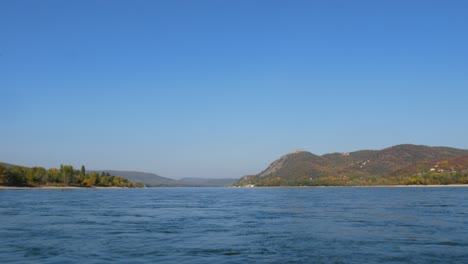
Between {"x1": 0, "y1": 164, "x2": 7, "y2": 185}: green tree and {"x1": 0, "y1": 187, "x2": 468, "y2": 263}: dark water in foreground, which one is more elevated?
{"x1": 0, "y1": 164, "x2": 7, "y2": 185}: green tree

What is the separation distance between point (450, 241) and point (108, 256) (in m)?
23.8

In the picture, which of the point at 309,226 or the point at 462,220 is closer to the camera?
the point at 309,226

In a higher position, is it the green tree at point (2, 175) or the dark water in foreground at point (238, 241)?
the green tree at point (2, 175)

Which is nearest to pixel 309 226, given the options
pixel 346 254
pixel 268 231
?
pixel 268 231

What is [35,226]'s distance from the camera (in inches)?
1719

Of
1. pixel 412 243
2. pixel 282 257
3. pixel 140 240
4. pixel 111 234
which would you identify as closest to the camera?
pixel 282 257

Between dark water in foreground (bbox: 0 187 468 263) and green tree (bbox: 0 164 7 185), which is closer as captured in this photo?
dark water in foreground (bbox: 0 187 468 263)

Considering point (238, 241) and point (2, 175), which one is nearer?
point (238, 241)

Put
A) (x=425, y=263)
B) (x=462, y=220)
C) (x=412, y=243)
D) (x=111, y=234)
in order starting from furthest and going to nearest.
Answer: (x=462, y=220) < (x=111, y=234) < (x=412, y=243) < (x=425, y=263)

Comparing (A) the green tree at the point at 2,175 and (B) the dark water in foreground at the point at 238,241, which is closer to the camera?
(B) the dark water in foreground at the point at 238,241

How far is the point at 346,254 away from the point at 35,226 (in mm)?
30985

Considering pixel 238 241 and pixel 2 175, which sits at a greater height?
pixel 2 175

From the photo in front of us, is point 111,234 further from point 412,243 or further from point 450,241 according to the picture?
point 450,241

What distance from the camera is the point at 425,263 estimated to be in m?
24.6
